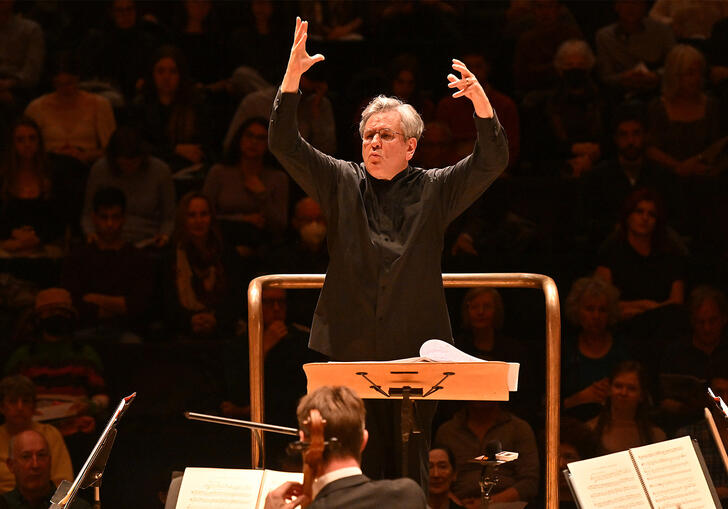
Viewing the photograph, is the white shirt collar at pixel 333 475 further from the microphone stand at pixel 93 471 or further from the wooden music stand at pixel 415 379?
the microphone stand at pixel 93 471

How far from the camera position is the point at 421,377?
3174mm

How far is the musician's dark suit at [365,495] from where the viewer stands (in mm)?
2627

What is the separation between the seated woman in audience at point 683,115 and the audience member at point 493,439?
2.42 metres

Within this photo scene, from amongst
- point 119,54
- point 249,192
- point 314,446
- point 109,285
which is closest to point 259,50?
point 119,54

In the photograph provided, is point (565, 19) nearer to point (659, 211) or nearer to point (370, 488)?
point (659, 211)

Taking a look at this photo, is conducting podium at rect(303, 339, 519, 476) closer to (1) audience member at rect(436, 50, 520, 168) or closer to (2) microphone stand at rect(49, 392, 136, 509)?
(2) microphone stand at rect(49, 392, 136, 509)

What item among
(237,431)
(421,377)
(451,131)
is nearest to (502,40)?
(451,131)

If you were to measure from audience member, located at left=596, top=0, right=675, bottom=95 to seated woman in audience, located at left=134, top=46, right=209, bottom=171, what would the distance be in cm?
263

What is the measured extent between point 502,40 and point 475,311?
254 cm

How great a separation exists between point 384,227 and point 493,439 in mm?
1892

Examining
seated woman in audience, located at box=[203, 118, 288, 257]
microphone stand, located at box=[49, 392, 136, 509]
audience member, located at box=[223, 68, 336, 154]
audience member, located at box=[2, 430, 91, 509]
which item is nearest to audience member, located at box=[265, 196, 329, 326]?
seated woman in audience, located at box=[203, 118, 288, 257]

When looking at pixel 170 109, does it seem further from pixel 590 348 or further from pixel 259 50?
pixel 590 348

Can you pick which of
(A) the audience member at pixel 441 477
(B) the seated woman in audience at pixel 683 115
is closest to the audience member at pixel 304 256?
(A) the audience member at pixel 441 477

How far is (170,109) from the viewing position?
23.6 feet
